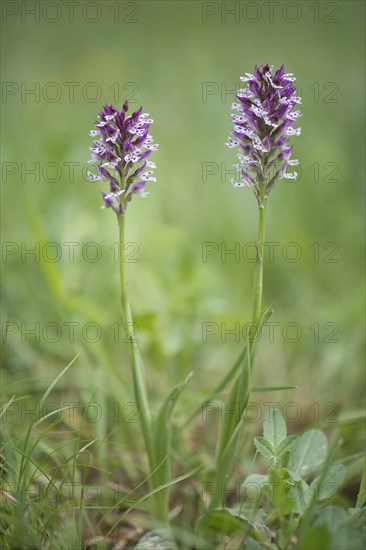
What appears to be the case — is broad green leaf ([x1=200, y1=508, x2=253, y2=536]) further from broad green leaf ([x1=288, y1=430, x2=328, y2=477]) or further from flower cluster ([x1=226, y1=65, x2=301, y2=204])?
flower cluster ([x1=226, y1=65, x2=301, y2=204])

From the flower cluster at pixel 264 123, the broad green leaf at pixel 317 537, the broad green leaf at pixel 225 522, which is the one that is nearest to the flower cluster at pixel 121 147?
the flower cluster at pixel 264 123

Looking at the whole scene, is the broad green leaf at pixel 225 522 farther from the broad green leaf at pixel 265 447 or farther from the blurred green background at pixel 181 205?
the blurred green background at pixel 181 205

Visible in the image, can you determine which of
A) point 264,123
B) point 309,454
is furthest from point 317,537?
point 264,123

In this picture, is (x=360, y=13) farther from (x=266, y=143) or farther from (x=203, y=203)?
(x=266, y=143)

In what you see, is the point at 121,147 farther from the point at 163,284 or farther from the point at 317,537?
the point at 163,284

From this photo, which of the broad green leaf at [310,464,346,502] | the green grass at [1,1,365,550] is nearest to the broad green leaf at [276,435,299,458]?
the broad green leaf at [310,464,346,502]

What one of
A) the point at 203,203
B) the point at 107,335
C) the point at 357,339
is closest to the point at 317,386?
the point at 357,339
